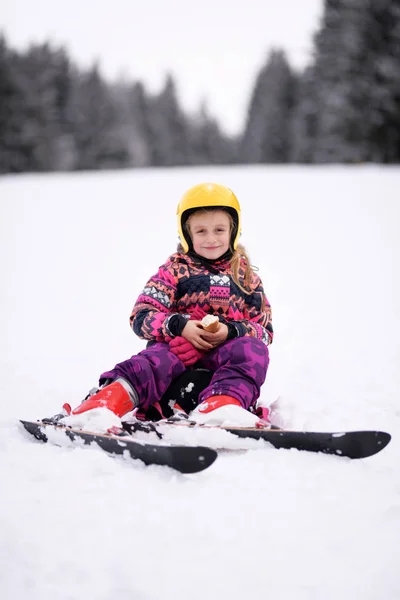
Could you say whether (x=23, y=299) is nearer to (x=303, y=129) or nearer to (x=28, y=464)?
(x=28, y=464)

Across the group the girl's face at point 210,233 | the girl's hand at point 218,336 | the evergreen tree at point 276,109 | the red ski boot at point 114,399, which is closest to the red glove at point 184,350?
the girl's hand at point 218,336

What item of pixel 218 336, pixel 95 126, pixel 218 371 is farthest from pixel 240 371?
pixel 95 126

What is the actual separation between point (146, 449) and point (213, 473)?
266 millimetres

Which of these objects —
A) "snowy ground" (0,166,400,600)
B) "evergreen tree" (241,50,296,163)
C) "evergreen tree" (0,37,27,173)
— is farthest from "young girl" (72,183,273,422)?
"evergreen tree" (241,50,296,163)

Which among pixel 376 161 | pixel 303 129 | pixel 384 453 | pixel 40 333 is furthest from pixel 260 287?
pixel 303 129

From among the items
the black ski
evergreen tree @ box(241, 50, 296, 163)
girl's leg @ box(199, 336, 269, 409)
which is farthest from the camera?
evergreen tree @ box(241, 50, 296, 163)

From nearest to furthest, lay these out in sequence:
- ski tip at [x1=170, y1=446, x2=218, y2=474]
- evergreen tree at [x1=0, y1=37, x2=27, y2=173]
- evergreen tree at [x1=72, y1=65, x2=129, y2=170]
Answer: ski tip at [x1=170, y1=446, x2=218, y2=474], evergreen tree at [x1=0, y1=37, x2=27, y2=173], evergreen tree at [x1=72, y1=65, x2=129, y2=170]

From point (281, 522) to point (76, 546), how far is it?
25.0 inches

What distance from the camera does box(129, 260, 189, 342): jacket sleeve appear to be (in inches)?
106

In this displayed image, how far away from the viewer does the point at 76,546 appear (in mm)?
1484

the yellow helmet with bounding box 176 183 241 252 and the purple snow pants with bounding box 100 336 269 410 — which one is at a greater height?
the yellow helmet with bounding box 176 183 241 252

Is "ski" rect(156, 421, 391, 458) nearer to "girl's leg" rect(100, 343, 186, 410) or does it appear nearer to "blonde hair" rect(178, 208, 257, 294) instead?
"girl's leg" rect(100, 343, 186, 410)

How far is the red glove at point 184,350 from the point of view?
2.71 metres

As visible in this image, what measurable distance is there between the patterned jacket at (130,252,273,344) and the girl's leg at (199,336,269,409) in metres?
0.16
